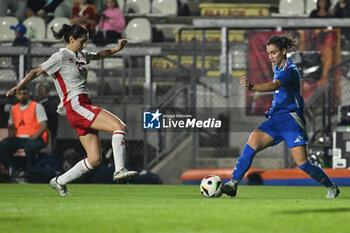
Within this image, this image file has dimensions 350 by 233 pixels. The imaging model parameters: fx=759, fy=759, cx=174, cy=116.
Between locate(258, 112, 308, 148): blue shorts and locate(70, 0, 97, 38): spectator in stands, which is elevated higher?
locate(70, 0, 97, 38): spectator in stands

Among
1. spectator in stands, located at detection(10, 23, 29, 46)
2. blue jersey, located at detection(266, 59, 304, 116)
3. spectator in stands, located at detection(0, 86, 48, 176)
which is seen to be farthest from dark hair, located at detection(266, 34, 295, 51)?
spectator in stands, located at detection(10, 23, 29, 46)

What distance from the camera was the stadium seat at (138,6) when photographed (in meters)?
18.2

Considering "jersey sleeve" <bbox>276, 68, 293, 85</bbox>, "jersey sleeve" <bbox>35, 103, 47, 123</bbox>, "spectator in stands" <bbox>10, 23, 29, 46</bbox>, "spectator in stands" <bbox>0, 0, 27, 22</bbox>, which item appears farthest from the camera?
"spectator in stands" <bbox>0, 0, 27, 22</bbox>

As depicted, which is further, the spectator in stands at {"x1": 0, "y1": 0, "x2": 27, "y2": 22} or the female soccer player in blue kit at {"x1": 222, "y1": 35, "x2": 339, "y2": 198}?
the spectator in stands at {"x1": 0, "y1": 0, "x2": 27, "y2": 22}

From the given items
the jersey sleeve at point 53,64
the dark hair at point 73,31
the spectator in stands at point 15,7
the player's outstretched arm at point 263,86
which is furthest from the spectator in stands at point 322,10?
the jersey sleeve at point 53,64

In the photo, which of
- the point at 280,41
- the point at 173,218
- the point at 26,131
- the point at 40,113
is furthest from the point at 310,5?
the point at 173,218

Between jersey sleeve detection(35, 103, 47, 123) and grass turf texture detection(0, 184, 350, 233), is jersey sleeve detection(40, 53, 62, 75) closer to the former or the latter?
grass turf texture detection(0, 184, 350, 233)

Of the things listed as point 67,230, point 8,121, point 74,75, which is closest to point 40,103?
point 8,121

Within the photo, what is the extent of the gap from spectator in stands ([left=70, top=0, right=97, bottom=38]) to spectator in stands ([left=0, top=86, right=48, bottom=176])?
148 inches

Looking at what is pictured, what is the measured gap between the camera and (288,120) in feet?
25.1

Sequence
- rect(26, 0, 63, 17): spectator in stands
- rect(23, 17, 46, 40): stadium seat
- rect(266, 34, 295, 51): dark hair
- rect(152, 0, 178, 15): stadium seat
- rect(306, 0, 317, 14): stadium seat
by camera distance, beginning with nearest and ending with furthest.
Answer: rect(266, 34, 295, 51): dark hair
rect(306, 0, 317, 14): stadium seat
rect(23, 17, 46, 40): stadium seat
rect(152, 0, 178, 15): stadium seat
rect(26, 0, 63, 17): spectator in stands

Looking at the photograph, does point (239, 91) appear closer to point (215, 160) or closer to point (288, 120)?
point (215, 160)

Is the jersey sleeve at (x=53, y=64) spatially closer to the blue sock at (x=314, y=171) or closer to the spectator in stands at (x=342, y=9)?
the blue sock at (x=314, y=171)

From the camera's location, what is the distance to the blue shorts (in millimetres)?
7570
